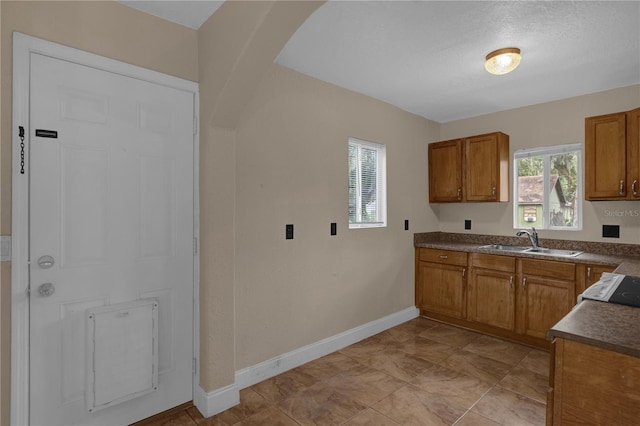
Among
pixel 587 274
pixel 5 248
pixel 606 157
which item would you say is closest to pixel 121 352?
pixel 5 248

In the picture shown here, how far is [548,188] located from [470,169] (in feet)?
2.70

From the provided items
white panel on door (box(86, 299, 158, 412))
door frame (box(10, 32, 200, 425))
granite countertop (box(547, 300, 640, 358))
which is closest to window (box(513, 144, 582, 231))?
granite countertop (box(547, 300, 640, 358))

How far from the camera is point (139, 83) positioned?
1955 millimetres

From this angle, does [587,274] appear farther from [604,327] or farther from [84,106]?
[84,106]

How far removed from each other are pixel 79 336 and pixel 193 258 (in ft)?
2.36

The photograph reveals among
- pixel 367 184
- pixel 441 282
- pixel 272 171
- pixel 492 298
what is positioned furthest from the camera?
pixel 441 282

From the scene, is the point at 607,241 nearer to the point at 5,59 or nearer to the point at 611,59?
the point at 611,59

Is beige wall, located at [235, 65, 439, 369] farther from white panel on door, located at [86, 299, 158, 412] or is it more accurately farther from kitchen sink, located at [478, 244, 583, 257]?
kitchen sink, located at [478, 244, 583, 257]

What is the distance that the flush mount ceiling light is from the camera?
7.66 feet

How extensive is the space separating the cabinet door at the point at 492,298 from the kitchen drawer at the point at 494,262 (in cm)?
4

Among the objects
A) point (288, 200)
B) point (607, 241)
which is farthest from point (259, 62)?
point (607, 241)

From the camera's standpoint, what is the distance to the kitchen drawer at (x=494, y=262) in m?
3.21

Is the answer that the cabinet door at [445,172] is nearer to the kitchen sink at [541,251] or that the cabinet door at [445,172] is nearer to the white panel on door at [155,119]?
the kitchen sink at [541,251]

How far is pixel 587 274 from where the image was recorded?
2.74 meters
